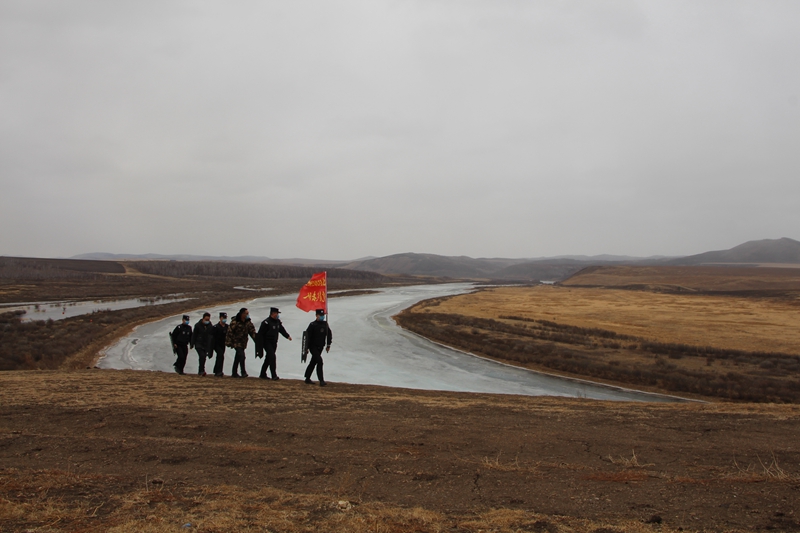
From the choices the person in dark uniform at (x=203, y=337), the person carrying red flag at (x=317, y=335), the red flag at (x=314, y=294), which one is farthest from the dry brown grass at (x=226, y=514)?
the red flag at (x=314, y=294)

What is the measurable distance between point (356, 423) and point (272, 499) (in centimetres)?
337

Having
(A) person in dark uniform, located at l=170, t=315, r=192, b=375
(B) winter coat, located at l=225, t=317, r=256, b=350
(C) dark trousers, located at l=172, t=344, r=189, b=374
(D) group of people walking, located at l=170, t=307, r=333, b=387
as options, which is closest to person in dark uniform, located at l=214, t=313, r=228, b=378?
(D) group of people walking, located at l=170, t=307, r=333, b=387

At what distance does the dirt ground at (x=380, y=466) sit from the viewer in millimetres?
4582

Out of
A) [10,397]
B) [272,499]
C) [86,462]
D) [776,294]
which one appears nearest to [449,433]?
[272,499]

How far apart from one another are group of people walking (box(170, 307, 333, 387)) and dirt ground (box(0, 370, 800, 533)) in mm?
2100

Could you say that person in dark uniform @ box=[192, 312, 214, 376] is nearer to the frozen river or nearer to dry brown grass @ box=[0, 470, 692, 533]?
the frozen river

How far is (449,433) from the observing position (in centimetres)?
789

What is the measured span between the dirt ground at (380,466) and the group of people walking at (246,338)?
210 centimetres

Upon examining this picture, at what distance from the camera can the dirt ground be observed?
15.0 feet

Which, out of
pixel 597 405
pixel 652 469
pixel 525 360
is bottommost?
pixel 525 360

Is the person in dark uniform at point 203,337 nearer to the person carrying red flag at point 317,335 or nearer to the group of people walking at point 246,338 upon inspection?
the group of people walking at point 246,338

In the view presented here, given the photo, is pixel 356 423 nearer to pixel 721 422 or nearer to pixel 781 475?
pixel 781 475

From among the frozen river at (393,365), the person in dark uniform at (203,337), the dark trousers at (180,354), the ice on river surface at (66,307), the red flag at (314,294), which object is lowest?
the frozen river at (393,365)

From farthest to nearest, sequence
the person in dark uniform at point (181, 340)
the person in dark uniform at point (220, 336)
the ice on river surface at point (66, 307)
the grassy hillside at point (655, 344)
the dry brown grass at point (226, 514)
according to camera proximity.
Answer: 1. the ice on river surface at point (66, 307)
2. the grassy hillside at point (655, 344)
3. the person in dark uniform at point (181, 340)
4. the person in dark uniform at point (220, 336)
5. the dry brown grass at point (226, 514)
